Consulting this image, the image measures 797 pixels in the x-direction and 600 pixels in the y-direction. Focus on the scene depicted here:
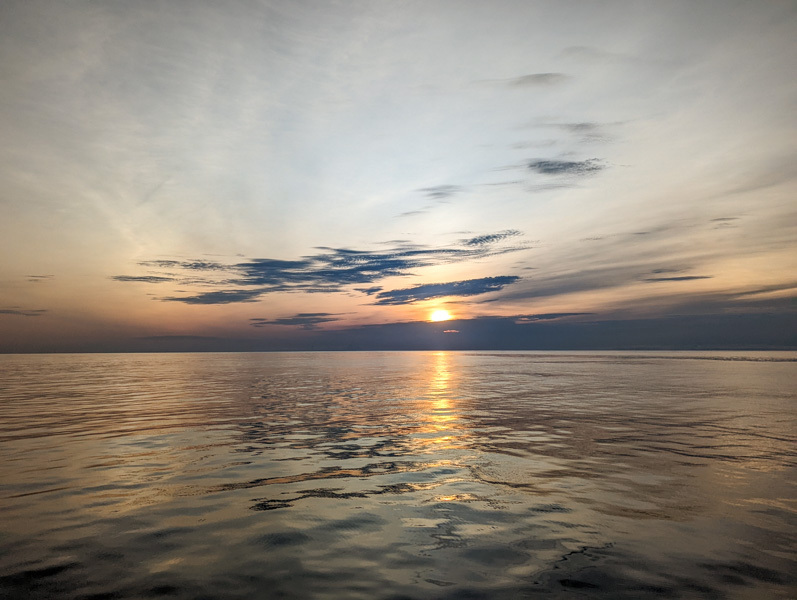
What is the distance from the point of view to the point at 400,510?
862 cm

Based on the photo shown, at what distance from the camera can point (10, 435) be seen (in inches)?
657

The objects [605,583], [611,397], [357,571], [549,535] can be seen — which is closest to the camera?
[605,583]

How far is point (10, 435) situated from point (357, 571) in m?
17.7

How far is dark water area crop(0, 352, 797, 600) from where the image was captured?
5875 mm

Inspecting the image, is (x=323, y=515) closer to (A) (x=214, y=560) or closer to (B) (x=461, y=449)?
(A) (x=214, y=560)

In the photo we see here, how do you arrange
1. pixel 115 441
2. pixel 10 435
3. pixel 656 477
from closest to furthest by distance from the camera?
pixel 656 477 < pixel 115 441 < pixel 10 435

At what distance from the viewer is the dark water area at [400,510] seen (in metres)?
5.88

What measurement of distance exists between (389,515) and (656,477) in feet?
22.8

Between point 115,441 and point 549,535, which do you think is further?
point 115,441

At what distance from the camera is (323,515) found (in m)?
8.44

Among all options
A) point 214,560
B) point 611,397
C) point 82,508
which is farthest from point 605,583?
point 611,397

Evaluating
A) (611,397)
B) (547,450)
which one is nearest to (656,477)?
(547,450)

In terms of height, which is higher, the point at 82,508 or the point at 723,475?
the point at 82,508

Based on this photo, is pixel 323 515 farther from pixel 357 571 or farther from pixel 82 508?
pixel 82 508
